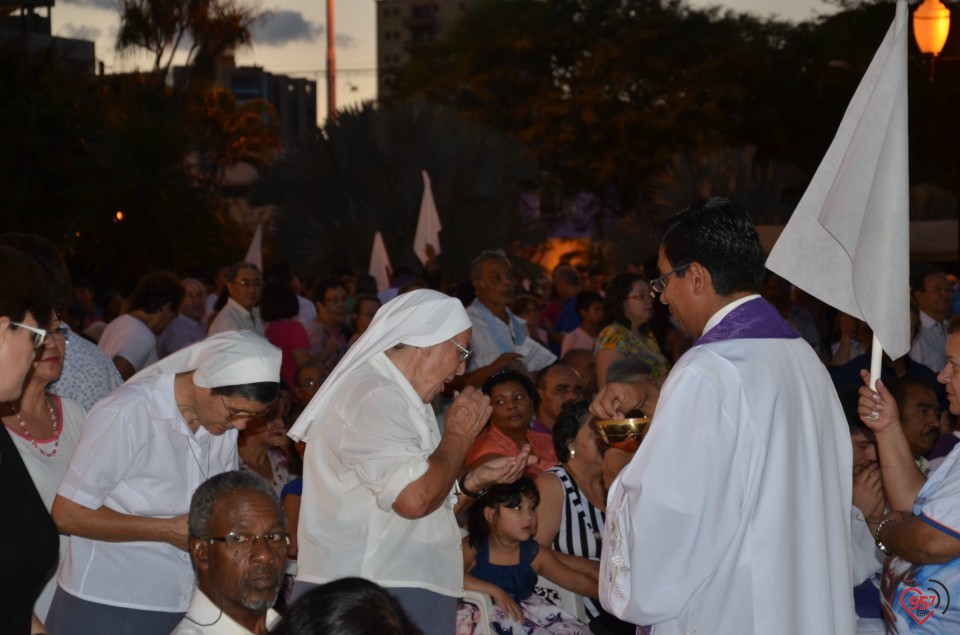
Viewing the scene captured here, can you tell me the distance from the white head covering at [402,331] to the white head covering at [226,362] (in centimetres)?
28

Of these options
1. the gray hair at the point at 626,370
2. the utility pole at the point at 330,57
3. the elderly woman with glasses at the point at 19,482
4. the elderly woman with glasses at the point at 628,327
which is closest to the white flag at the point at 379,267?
the elderly woman with glasses at the point at 628,327

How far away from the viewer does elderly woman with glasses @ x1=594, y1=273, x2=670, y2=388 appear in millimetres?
8469

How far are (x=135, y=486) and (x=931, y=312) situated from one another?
710 cm

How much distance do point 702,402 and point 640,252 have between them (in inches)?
1026

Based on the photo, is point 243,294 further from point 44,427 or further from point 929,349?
point 929,349

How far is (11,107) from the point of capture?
86.6ft

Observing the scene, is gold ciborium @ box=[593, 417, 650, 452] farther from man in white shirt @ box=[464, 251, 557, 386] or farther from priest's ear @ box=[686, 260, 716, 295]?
man in white shirt @ box=[464, 251, 557, 386]

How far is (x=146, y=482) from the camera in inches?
177

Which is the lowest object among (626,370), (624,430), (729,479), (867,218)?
(626,370)

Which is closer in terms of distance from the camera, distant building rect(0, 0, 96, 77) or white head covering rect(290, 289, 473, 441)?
white head covering rect(290, 289, 473, 441)

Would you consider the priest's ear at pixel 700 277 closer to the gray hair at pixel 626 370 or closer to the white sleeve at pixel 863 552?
the white sleeve at pixel 863 552

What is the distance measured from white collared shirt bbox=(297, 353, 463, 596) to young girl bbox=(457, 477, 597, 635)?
5.68ft

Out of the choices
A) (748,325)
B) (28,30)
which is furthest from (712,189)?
(748,325)

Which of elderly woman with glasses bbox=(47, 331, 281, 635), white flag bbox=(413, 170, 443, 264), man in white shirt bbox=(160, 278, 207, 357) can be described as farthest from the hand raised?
white flag bbox=(413, 170, 443, 264)
